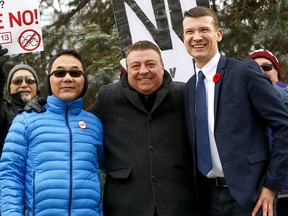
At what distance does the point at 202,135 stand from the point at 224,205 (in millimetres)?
519

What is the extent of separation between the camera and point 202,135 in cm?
374

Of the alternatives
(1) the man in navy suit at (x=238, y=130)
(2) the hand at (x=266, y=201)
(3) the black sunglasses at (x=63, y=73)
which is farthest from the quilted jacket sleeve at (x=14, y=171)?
(2) the hand at (x=266, y=201)

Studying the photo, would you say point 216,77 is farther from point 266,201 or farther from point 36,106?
point 36,106

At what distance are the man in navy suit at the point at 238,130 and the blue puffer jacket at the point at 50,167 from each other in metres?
0.81

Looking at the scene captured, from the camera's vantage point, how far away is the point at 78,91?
12.9 ft

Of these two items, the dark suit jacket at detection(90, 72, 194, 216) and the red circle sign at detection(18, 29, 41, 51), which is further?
the red circle sign at detection(18, 29, 41, 51)

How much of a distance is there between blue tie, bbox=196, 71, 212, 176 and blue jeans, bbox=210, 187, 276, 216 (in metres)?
0.18

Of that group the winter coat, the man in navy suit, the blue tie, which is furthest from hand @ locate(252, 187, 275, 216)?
the winter coat

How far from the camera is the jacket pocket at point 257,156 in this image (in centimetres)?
354

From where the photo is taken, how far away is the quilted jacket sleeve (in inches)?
140

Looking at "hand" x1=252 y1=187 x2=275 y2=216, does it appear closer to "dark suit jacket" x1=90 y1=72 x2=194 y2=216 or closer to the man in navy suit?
the man in navy suit

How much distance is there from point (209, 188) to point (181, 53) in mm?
1722

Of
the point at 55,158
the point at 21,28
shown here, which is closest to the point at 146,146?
the point at 55,158

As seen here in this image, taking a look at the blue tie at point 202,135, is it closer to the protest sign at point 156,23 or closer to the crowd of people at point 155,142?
the crowd of people at point 155,142
